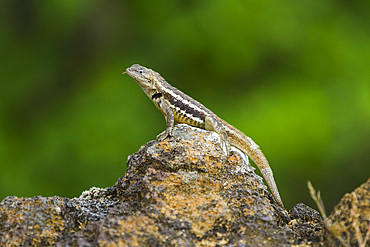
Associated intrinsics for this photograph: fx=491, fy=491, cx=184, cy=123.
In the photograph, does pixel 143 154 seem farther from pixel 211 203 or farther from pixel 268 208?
pixel 268 208

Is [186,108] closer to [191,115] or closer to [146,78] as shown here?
[191,115]

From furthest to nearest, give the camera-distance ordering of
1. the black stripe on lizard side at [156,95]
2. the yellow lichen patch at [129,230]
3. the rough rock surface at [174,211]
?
the black stripe on lizard side at [156,95]
the rough rock surface at [174,211]
the yellow lichen patch at [129,230]

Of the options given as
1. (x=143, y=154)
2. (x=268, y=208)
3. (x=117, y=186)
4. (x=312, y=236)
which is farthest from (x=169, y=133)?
(x=312, y=236)

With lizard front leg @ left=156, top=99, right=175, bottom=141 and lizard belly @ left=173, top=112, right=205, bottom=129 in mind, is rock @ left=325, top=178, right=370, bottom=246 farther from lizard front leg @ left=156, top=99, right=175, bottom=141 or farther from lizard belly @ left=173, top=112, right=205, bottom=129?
lizard belly @ left=173, top=112, right=205, bottom=129

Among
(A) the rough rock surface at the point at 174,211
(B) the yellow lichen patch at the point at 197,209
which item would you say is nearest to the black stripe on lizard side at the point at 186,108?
(A) the rough rock surface at the point at 174,211

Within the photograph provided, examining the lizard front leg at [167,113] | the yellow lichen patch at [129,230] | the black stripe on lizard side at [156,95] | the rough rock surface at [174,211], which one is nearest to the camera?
the yellow lichen patch at [129,230]

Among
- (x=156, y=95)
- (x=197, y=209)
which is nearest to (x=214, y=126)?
(x=156, y=95)

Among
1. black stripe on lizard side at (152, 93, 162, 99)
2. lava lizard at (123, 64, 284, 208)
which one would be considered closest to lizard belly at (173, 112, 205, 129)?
lava lizard at (123, 64, 284, 208)

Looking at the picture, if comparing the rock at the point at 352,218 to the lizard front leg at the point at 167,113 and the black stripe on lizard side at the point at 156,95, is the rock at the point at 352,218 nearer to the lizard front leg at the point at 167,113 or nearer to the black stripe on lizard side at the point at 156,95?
the lizard front leg at the point at 167,113
